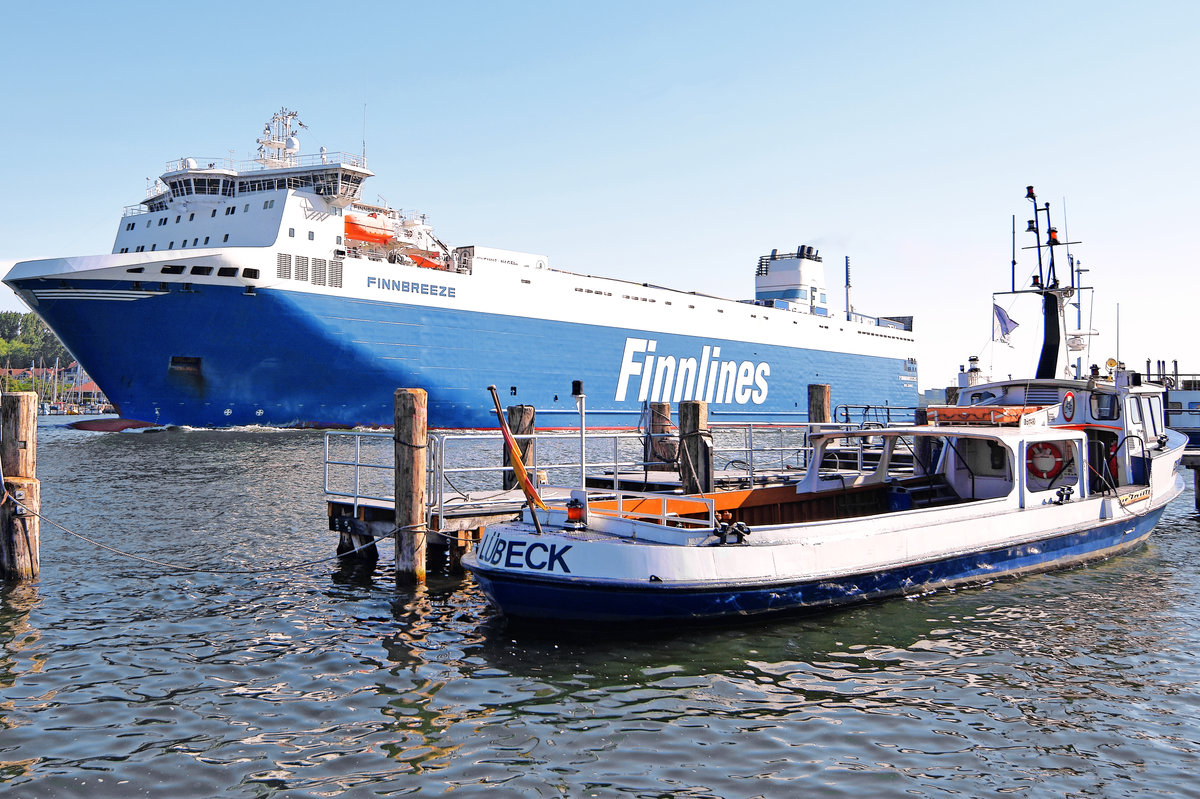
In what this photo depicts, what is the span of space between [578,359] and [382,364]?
1055cm

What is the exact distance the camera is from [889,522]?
1009 cm

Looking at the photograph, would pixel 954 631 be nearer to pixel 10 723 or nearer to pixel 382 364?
pixel 10 723

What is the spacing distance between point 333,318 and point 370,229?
9.53m

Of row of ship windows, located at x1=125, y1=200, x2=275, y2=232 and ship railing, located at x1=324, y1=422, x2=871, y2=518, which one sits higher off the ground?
row of ship windows, located at x1=125, y1=200, x2=275, y2=232

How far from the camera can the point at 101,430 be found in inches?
1594

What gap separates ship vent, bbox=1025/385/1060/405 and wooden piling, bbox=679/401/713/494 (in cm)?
545

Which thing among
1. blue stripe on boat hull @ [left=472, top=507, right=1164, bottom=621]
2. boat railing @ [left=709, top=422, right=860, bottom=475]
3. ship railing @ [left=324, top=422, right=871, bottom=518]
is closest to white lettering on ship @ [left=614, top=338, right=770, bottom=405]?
boat railing @ [left=709, top=422, right=860, bottom=475]

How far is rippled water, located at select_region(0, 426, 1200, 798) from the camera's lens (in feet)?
18.6

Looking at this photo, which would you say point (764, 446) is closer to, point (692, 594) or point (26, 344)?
point (692, 594)

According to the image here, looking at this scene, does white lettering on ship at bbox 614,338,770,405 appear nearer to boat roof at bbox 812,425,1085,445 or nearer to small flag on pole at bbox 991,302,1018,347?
small flag on pole at bbox 991,302,1018,347

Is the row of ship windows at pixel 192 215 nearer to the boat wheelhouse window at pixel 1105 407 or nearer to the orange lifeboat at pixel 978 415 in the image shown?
the orange lifeboat at pixel 978 415

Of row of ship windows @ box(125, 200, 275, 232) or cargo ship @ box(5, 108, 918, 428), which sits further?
row of ship windows @ box(125, 200, 275, 232)

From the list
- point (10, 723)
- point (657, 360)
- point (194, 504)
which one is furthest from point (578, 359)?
point (10, 723)

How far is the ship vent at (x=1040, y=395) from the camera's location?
14.1 m
